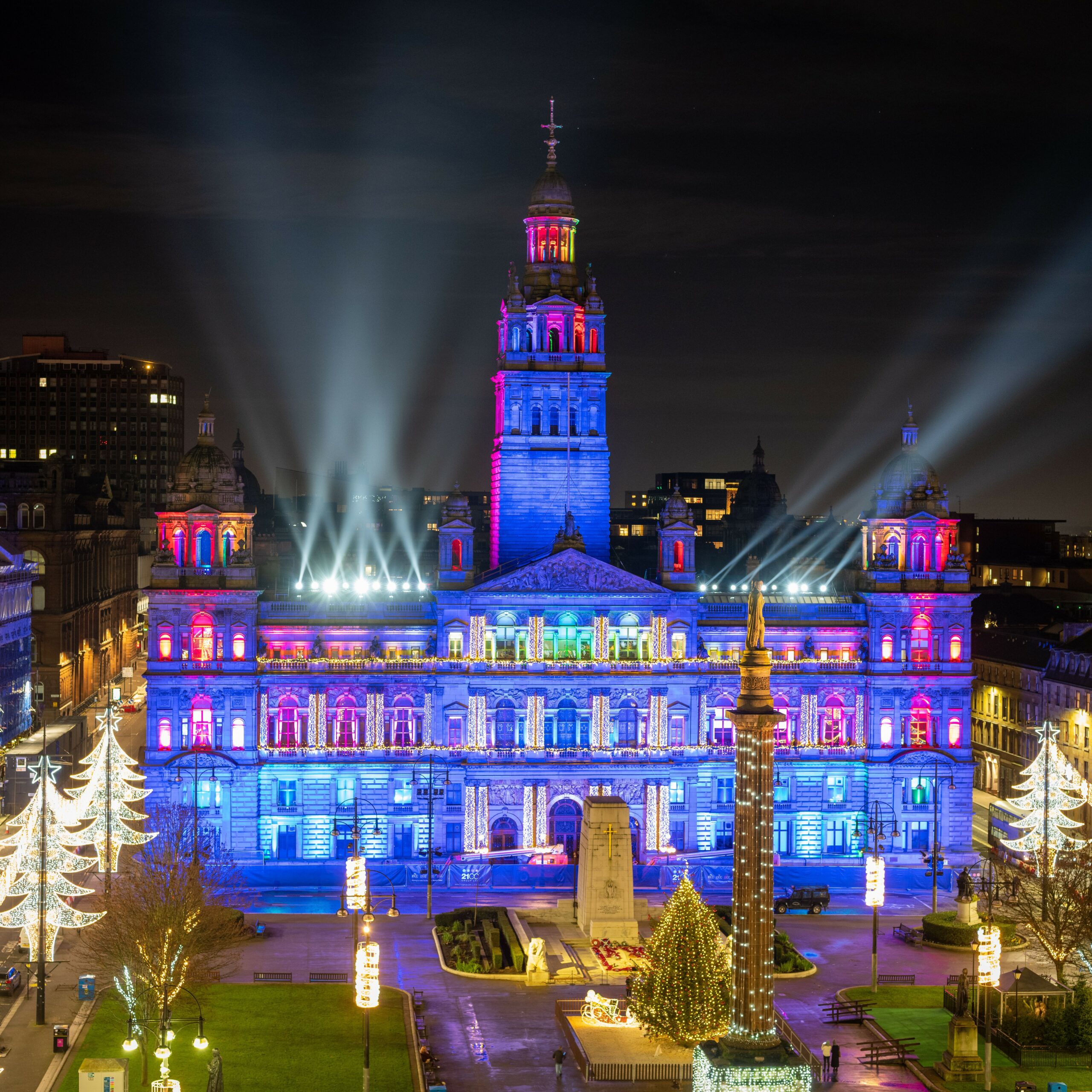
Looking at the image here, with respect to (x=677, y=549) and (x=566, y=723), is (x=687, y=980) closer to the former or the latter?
(x=566, y=723)

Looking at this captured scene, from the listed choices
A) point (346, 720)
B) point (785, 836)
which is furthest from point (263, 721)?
point (785, 836)

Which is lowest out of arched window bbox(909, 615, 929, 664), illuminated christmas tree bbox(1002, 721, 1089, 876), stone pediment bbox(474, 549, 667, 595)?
illuminated christmas tree bbox(1002, 721, 1089, 876)

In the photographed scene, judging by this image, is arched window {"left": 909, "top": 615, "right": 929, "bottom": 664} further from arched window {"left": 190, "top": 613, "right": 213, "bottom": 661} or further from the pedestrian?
the pedestrian

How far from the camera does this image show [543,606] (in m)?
121

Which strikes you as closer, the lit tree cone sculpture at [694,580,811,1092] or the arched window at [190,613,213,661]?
the lit tree cone sculpture at [694,580,811,1092]

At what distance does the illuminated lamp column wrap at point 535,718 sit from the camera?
120500mm

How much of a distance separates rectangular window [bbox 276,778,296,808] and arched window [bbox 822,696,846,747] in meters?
37.9

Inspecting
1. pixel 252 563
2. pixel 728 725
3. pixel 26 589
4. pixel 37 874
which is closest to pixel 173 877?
pixel 37 874

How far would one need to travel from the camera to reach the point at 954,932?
3932 inches

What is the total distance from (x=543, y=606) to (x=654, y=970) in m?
47.3

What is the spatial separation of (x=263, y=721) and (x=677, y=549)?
31664mm

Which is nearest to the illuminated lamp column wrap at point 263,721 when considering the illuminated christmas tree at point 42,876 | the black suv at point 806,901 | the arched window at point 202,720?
the arched window at point 202,720

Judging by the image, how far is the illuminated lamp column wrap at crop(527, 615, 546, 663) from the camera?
120812 mm

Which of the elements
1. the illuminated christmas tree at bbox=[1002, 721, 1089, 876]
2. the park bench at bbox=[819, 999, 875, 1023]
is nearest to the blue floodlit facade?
the illuminated christmas tree at bbox=[1002, 721, 1089, 876]
